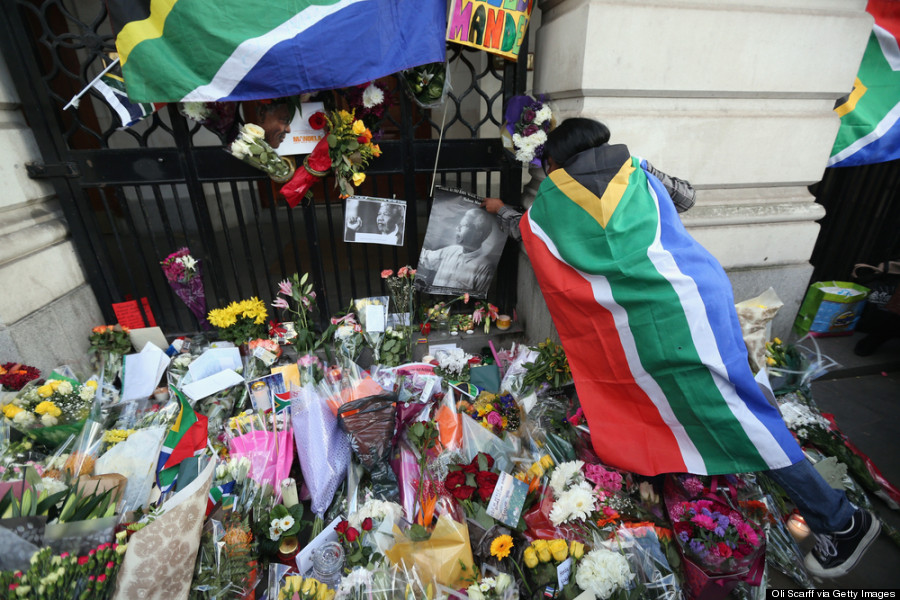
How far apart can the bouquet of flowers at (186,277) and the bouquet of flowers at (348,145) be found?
134 centimetres

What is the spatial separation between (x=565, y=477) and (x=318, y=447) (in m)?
1.23

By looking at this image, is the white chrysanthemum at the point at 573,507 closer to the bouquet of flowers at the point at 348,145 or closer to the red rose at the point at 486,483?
the red rose at the point at 486,483

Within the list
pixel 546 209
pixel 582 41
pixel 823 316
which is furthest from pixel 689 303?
pixel 823 316

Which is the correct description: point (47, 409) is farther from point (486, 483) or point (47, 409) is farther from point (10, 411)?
point (486, 483)

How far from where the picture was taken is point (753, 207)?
3201 mm

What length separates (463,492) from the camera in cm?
193

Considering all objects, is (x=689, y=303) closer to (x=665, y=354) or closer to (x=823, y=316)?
(x=665, y=354)

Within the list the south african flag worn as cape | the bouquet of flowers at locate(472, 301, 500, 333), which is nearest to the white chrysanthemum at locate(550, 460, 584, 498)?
the south african flag worn as cape

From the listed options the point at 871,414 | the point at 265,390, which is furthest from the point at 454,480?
the point at 871,414

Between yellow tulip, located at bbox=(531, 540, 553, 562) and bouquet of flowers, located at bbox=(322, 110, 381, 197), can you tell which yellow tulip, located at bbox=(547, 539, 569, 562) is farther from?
bouquet of flowers, located at bbox=(322, 110, 381, 197)

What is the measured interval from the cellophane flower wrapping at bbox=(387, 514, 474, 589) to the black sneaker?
171 cm

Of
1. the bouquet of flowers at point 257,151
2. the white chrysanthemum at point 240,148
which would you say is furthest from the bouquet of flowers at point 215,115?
the white chrysanthemum at point 240,148

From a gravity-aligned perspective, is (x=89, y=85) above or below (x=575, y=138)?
above

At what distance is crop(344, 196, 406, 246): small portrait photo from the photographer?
3.29 metres
